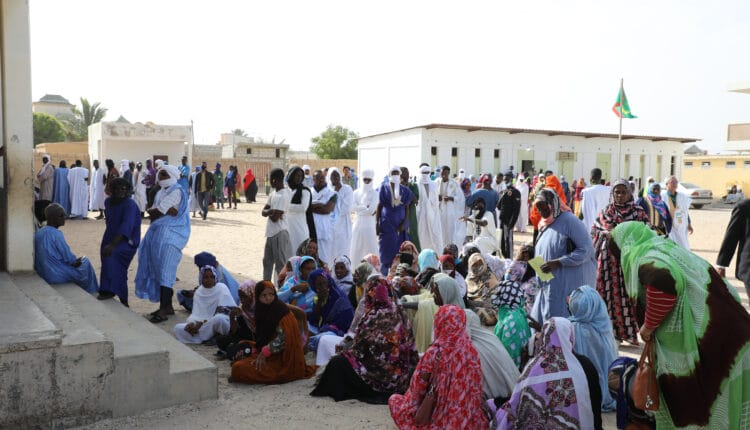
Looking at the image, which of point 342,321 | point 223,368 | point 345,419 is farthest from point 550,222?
point 223,368

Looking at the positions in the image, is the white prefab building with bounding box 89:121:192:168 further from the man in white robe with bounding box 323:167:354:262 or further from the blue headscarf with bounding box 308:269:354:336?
the blue headscarf with bounding box 308:269:354:336

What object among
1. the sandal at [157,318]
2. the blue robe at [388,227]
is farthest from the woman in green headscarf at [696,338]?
the blue robe at [388,227]

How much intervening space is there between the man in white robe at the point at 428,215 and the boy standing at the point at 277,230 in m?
3.59

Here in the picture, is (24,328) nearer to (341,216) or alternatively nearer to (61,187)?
(341,216)

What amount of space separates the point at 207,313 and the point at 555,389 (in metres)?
3.90

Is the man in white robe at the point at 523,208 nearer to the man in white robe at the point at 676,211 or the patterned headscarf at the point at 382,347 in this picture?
the man in white robe at the point at 676,211

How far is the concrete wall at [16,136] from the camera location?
663 centimetres

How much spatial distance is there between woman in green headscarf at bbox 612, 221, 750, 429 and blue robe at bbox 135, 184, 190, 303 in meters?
4.88

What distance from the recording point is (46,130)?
1781 inches

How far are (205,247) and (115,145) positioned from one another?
17619mm

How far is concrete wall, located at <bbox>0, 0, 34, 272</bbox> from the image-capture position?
21.8 feet

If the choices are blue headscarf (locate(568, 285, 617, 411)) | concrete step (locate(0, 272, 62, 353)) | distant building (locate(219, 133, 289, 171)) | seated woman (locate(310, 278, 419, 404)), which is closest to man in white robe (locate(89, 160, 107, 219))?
concrete step (locate(0, 272, 62, 353))

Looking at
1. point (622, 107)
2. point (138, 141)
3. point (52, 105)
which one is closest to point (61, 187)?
point (138, 141)

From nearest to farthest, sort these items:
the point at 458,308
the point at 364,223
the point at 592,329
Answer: the point at 458,308 < the point at 592,329 < the point at 364,223
